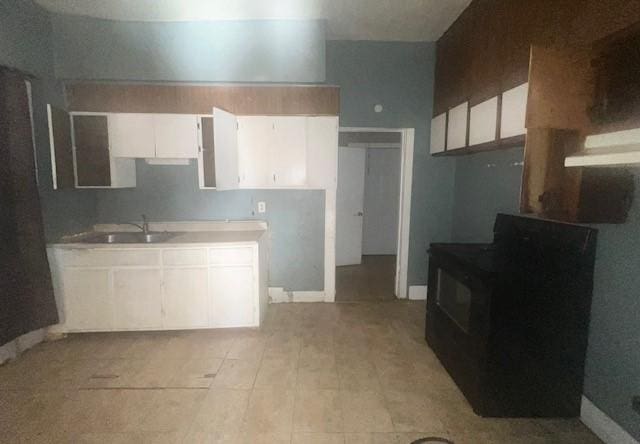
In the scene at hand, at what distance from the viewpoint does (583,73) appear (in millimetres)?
1460

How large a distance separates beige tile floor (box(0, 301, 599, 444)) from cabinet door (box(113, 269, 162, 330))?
0.18 m

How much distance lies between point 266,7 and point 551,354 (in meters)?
3.38

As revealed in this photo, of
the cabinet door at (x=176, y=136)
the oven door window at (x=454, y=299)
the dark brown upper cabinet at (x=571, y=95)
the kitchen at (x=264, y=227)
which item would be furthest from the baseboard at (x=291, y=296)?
the dark brown upper cabinet at (x=571, y=95)

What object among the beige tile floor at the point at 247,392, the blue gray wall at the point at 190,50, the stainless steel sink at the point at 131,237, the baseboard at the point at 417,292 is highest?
the blue gray wall at the point at 190,50

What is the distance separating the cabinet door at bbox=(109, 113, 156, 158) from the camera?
10.2 ft

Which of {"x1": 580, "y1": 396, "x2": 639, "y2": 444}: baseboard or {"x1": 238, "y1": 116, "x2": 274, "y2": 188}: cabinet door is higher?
{"x1": 238, "y1": 116, "x2": 274, "y2": 188}: cabinet door

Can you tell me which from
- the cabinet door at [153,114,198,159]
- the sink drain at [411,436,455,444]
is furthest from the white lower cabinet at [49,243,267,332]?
the sink drain at [411,436,455,444]

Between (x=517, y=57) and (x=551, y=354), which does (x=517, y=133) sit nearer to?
(x=517, y=57)

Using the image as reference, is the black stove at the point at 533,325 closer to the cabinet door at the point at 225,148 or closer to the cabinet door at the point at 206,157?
the cabinet door at the point at 225,148

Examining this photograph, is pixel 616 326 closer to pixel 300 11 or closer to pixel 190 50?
pixel 300 11

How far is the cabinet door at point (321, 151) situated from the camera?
3412mm

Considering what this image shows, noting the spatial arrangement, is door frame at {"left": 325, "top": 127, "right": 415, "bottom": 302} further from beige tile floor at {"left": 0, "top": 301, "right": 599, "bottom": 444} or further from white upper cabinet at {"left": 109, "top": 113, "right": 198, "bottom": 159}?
white upper cabinet at {"left": 109, "top": 113, "right": 198, "bottom": 159}

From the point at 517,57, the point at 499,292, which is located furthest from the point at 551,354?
the point at 517,57

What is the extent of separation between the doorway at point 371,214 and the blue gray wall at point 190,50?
95cm
